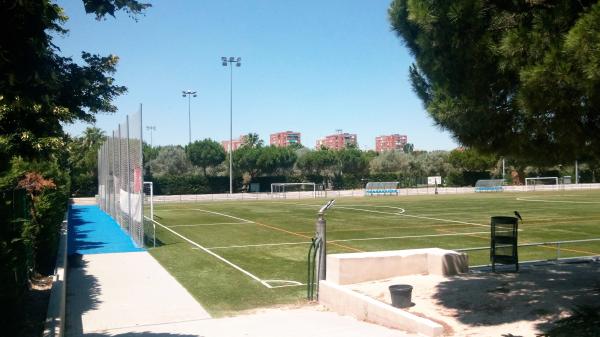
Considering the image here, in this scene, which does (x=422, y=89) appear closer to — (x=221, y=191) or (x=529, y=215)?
(x=529, y=215)

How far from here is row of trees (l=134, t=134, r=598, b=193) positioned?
8344 centimetres

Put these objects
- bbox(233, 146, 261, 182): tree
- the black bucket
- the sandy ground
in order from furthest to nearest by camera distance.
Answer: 1. bbox(233, 146, 261, 182): tree
2. the black bucket
3. the sandy ground

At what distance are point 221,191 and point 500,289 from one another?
69.7 m

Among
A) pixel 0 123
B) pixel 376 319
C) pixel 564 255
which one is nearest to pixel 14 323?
pixel 0 123

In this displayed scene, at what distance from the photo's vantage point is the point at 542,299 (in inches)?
364

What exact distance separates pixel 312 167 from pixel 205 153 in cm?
1677

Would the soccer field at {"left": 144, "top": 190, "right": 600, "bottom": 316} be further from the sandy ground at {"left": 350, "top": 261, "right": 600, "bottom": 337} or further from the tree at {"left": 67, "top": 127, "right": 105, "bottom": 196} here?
the tree at {"left": 67, "top": 127, "right": 105, "bottom": 196}

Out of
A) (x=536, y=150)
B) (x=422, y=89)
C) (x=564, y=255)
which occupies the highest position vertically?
(x=422, y=89)

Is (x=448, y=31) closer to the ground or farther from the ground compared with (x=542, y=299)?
farther from the ground

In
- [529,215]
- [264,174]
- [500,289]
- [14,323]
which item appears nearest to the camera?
[14,323]

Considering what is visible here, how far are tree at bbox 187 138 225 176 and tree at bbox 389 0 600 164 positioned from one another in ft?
253

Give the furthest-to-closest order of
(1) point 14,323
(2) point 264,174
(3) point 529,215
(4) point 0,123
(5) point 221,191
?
(2) point 264,174 → (5) point 221,191 → (3) point 529,215 → (1) point 14,323 → (4) point 0,123

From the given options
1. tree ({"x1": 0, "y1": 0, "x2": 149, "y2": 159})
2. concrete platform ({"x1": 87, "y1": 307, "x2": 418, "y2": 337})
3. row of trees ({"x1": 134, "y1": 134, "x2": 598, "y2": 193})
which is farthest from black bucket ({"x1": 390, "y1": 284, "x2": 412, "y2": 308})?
row of trees ({"x1": 134, "y1": 134, "x2": 598, "y2": 193})

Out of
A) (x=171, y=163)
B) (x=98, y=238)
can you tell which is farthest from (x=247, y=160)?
(x=98, y=238)
